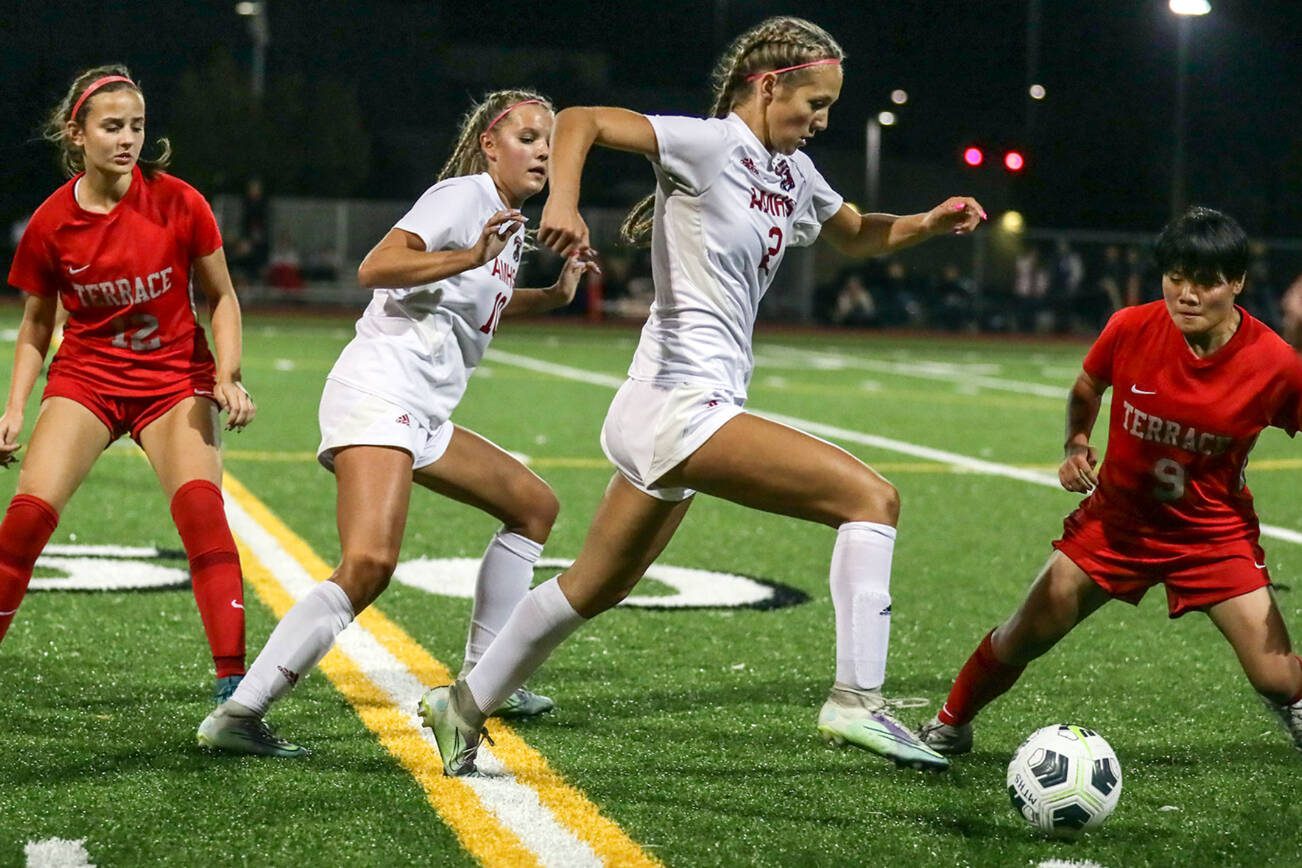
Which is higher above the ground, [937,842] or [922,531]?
[937,842]

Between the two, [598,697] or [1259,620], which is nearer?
[1259,620]

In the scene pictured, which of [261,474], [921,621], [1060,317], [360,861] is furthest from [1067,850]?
[1060,317]

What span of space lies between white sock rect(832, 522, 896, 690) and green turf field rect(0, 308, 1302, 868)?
1.11 ft

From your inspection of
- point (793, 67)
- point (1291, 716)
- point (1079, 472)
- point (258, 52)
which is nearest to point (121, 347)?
point (793, 67)

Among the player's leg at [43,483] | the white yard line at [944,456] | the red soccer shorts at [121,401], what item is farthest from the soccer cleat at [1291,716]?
the white yard line at [944,456]

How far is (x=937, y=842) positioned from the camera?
4.09 metres

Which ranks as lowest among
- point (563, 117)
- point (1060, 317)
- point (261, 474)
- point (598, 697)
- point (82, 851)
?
point (1060, 317)

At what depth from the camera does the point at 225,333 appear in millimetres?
5164

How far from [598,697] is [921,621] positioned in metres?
1.93

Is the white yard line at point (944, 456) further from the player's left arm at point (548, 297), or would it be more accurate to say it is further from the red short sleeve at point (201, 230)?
the red short sleeve at point (201, 230)

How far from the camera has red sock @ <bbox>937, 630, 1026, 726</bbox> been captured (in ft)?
15.9

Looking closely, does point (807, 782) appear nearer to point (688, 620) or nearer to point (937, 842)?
point (937, 842)

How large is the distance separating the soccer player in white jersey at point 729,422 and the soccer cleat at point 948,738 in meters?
0.53

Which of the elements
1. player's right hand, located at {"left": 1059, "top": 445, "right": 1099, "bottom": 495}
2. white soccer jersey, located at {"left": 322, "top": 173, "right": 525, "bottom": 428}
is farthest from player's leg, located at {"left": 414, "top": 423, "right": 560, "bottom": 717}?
player's right hand, located at {"left": 1059, "top": 445, "right": 1099, "bottom": 495}
